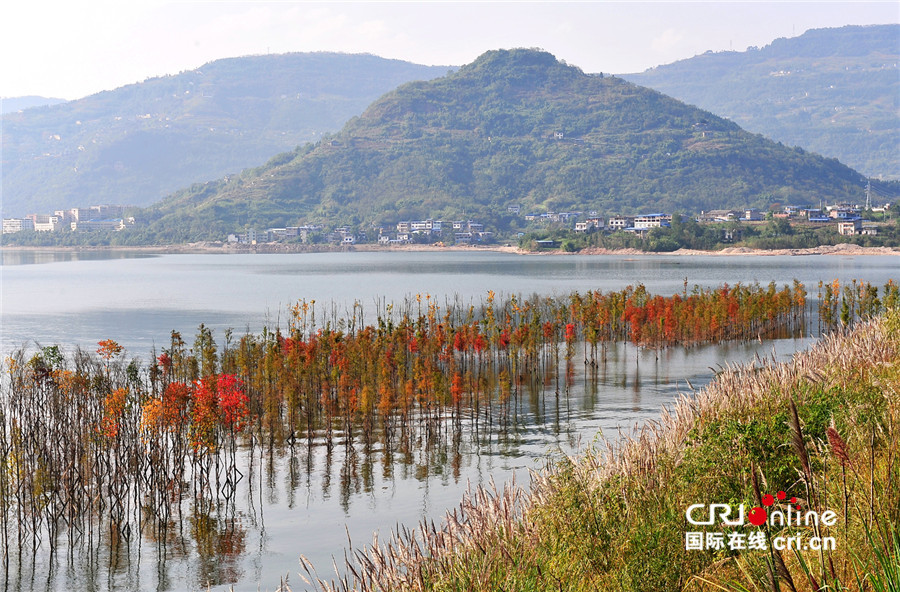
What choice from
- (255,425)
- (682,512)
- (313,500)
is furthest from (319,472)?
(682,512)

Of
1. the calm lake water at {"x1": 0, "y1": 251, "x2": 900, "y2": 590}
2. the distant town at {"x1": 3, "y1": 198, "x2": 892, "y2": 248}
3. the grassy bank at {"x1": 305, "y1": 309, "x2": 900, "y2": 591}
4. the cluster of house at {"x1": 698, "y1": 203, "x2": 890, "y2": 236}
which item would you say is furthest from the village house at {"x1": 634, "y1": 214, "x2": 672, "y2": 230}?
the grassy bank at {"x1": 305, "y1": 309, "x2": 900, "y2": 591}

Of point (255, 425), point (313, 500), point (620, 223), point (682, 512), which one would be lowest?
point (313, 500)

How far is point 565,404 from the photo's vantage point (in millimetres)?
23000

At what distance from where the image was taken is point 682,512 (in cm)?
872

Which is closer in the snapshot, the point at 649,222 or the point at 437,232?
the point at 649,222

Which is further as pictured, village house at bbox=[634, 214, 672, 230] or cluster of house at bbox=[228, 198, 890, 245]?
cluster of house at bbox=[228, 198, 890, 245]

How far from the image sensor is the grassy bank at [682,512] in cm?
678

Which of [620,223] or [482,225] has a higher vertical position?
[482,225]

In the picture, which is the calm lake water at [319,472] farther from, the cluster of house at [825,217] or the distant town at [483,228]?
the distant town at [483,228]

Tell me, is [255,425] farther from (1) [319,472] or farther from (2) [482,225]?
(2) [482,225]

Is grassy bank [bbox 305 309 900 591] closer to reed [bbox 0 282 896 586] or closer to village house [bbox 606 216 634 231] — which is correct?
reed [bbox 0 282 896 586]

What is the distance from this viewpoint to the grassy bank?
22.2ft

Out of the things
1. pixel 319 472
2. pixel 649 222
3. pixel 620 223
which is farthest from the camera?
pixel 620 223

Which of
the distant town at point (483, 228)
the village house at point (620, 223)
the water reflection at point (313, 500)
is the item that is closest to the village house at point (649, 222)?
the distant town at point (483, 228)
